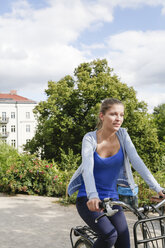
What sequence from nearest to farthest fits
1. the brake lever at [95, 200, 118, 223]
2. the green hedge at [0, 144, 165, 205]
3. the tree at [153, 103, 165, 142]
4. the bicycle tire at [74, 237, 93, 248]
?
the brake lever at [95, 200, 118, 223]
the bicycle tire at [74, 237, 93, 248]
the green hedge at [0, 144, 165, 205]
the tree at [153, 103, 165, 142]

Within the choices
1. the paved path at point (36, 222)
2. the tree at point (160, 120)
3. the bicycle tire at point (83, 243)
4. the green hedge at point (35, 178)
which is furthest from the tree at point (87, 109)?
the bicycle tire at point (83, 243)

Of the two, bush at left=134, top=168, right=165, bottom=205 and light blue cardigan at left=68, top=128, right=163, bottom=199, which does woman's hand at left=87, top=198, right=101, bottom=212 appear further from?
bush at left=134, top=168, right=165, bottom=205

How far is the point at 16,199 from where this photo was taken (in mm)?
8516

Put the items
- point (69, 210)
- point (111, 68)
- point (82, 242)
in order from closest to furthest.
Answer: point (82, 242) < point (69, 210) < point (111, 68)

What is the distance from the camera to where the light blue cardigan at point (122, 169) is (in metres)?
2.16

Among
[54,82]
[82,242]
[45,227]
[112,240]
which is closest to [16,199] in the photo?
[45,227]

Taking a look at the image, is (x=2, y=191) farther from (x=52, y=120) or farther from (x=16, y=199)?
(x=52, y=120)

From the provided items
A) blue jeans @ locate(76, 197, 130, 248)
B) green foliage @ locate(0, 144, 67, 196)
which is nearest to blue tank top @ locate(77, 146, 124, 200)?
blue jeans @ locate(76, 197, 130, 248)

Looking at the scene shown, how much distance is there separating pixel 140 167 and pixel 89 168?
1.36 feet

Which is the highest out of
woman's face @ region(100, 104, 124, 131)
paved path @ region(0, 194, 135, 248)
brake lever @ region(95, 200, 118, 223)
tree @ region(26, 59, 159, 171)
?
tree @ region(26, 59, 159, 171)

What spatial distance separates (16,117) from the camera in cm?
6512

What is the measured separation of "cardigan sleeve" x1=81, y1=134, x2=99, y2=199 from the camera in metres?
2.10

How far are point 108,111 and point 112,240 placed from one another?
38.2 inches

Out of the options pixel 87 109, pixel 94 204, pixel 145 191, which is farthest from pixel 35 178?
pixel 87 109
